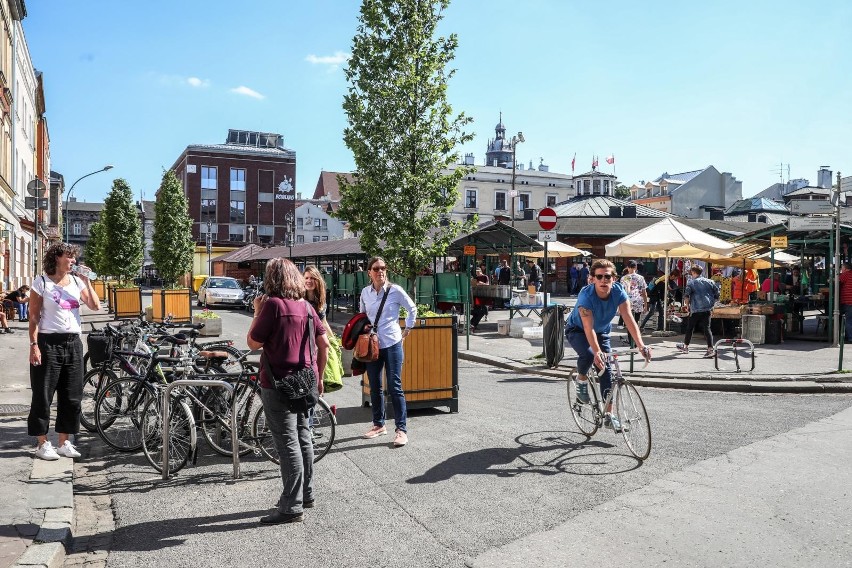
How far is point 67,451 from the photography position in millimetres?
6621

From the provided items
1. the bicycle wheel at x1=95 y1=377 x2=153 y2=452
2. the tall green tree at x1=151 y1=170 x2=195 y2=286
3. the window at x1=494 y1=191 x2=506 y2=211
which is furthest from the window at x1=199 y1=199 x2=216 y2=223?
the bicycle wheel at x1=95 y1=377 x2=153 y2=452

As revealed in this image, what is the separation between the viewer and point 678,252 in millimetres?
17938

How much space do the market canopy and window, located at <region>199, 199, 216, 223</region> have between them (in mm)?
69616

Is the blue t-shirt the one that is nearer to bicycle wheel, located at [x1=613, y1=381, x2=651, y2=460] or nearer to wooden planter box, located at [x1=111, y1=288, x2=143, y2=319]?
bicycle wheel, located at [x1=613, y1=381, x2=651, y2=460]

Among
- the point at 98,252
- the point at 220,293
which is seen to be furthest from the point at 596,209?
the point at 98,252

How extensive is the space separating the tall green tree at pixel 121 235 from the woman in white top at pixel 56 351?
98.1 feet

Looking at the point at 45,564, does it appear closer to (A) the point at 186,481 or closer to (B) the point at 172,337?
(A) the point at 186,481

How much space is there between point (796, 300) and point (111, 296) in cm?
2382

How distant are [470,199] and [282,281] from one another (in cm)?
7418

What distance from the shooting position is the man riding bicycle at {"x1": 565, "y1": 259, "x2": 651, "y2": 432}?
6742mm

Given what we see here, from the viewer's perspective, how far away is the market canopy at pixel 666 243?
16688 mm

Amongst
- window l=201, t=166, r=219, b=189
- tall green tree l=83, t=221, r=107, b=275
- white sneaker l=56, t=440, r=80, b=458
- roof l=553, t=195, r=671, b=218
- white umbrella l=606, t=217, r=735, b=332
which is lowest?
white sneaker l=56, t=440, r=80, b=458

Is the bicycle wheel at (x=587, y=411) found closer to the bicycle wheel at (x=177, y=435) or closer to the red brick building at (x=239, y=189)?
the bicycle wheel at (x=177, y=435)

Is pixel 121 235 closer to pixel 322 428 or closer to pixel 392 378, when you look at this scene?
pixel 392 378
